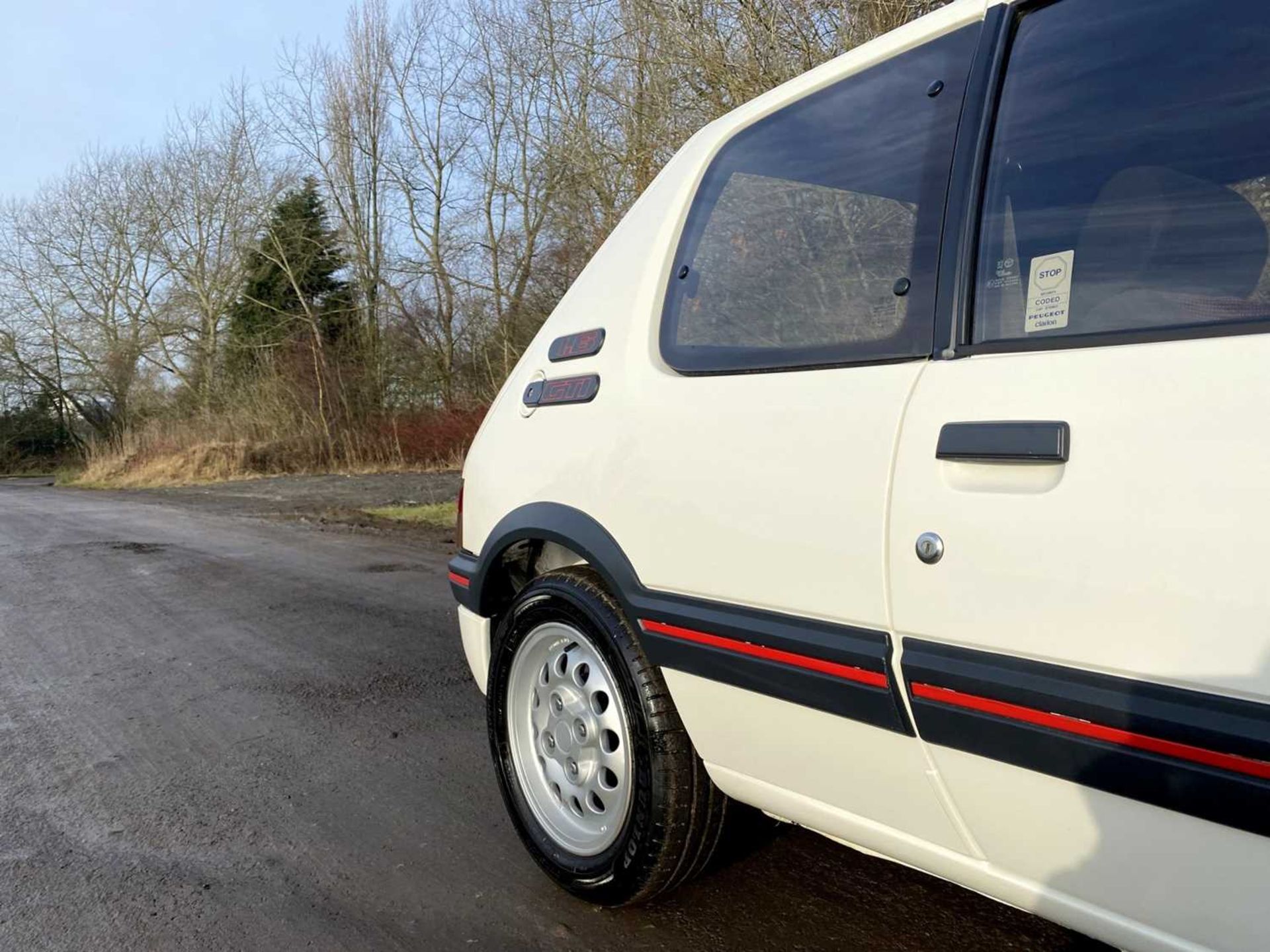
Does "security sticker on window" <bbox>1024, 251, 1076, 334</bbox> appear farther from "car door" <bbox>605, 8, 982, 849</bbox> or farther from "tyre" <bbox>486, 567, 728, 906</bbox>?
"tyre" <bbox>486, 567, 728, 906</bbox>

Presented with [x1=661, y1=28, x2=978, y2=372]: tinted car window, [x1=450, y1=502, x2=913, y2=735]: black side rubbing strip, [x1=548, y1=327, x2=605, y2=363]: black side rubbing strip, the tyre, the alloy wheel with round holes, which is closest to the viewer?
[x1=450, y1=502, x2=913, y2=735]: black side rubbing strip

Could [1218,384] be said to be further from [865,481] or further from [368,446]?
[368,446]

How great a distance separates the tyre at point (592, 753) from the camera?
2.34 metres

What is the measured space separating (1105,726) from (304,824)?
2649 millimetres

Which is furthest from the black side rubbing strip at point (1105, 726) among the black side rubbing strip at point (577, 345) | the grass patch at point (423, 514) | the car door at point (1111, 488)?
the grass patch at point (423, 514)

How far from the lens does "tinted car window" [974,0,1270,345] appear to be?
1.53 m

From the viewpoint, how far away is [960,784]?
170cm

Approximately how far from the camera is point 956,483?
65.1 inches

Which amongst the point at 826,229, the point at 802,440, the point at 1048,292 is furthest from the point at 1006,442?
the point at 826,229

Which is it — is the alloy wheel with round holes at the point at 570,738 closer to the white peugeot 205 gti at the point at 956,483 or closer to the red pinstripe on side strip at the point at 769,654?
the white peugeot 205 gti at the point at 956,483

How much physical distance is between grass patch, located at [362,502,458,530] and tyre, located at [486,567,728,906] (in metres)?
8.30

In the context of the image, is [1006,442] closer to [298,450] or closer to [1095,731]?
[1095,731]

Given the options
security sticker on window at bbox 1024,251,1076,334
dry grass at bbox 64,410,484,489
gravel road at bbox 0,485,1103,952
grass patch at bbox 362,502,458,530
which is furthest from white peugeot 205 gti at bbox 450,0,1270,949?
dry grass at bbox 64,410,484,489

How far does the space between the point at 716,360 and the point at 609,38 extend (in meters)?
11.3
